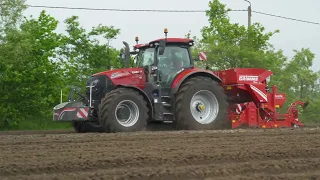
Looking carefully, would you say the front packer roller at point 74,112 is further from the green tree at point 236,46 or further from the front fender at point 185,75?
the green tree at point 236,46

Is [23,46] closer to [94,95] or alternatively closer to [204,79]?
[94,95]

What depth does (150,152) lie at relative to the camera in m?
6.82

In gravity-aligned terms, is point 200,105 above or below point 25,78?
below

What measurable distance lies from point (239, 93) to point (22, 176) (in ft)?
30.5

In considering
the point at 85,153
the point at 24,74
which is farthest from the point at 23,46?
the point at 85,153

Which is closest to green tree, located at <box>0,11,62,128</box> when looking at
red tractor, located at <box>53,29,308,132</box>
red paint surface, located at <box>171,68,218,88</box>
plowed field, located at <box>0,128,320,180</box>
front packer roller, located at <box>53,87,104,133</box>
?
red tractor, located at <box>53,29,308,132</box>

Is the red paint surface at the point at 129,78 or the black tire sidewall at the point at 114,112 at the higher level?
the red paint surface at the point at 129,78

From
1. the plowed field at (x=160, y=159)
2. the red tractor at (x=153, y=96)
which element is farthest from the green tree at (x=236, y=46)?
the plowed field at (x=160, y=159)

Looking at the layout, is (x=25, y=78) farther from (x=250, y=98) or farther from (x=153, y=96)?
(x=250, y=98)

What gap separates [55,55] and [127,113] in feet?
34.5

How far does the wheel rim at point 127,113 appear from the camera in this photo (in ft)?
36.9

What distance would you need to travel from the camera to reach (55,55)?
2098cm

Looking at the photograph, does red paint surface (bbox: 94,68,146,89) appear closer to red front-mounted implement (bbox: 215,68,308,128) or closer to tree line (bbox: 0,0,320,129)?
red front-mounted implement (bbox: 215,68,308,128)

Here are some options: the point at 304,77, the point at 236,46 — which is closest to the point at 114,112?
the point at 236,46
